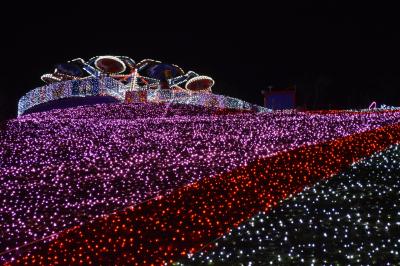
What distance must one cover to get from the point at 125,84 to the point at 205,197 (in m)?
14.1

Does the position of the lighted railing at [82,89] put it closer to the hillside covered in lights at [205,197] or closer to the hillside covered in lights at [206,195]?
the hillside covered in lights at [206,195]

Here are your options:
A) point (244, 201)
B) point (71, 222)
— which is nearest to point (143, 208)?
point (71, 222)

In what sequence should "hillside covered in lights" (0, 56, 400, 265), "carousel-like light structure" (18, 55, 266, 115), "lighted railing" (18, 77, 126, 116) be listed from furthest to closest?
1. "carousel-like light structure" (18, 55, 266, 115)
2. "lighted railing" (18, 77, 126, 116)
3. "hillside covered in lights" (0, 56, 400, 265)

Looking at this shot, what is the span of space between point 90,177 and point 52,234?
155cm

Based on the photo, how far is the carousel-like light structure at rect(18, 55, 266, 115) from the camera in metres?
15.8

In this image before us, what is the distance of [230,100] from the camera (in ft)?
59.5

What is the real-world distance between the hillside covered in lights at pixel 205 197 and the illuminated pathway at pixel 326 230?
13mm

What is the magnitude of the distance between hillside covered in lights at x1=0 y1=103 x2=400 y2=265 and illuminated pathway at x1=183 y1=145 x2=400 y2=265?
13 mm

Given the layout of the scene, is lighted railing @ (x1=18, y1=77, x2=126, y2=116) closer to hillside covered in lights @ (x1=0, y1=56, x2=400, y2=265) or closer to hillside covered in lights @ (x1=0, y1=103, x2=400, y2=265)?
hillside covered in lights @ (x1=0, y1=56, x2=400, y2=265)

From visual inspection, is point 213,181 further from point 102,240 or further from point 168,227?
point 102,240

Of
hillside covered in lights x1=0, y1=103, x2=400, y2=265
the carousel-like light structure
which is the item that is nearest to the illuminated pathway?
hillside covered in lights x1=0, y1=103, x2=400, y2=265

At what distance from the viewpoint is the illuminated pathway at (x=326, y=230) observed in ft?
14.9

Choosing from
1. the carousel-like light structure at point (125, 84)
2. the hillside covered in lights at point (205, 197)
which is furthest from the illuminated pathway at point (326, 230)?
the carousel-like light structure at point (125, 84)

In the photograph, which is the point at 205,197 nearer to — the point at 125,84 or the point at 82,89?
the point at 82,89
